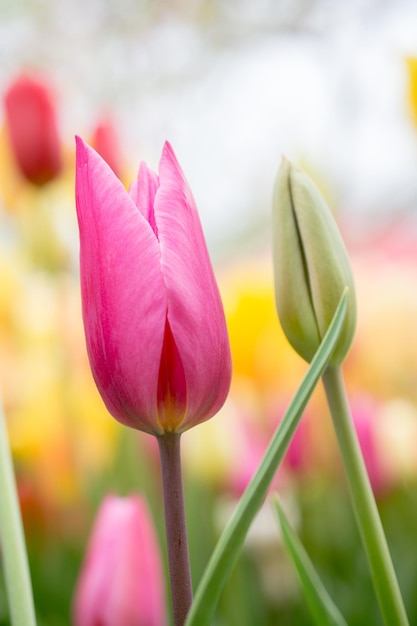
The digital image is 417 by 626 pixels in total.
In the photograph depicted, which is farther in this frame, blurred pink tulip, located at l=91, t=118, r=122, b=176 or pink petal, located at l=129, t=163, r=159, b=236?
blurred pink tulip, located at l=91, t=118, r=122, b=176

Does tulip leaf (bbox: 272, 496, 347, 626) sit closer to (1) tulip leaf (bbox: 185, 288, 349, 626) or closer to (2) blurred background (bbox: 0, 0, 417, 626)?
(1) tulip leaf (bbox: 185, 288, 349, 626)

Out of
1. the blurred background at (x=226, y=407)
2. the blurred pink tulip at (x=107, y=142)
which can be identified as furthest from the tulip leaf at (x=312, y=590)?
the blurred pink tulip at (x=107, y=142)

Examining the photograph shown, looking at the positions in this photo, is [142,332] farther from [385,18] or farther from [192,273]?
[385,18]

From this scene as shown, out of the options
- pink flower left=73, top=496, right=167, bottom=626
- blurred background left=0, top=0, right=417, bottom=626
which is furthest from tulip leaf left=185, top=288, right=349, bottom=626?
blurred background left=0, top=0, right=417, bottom=626

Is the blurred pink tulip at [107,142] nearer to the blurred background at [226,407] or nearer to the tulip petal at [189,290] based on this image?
the blurred background at [226,407]

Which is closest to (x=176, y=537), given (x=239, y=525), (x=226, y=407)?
(x=239, y=525)

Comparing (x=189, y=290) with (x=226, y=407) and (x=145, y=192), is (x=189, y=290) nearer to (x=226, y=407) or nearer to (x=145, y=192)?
(x=145, y=192)
